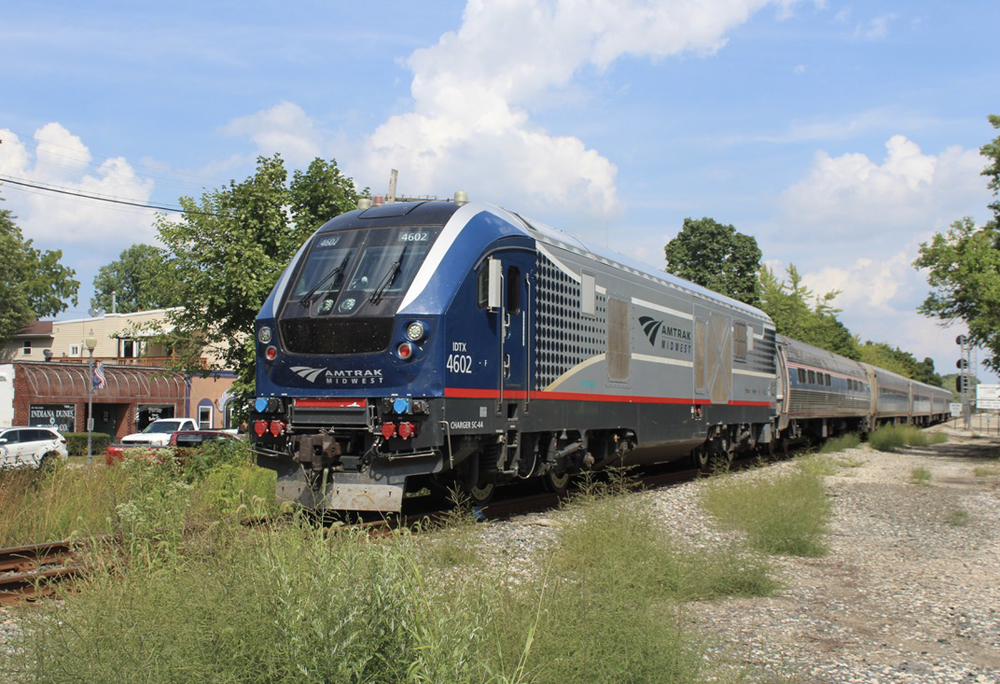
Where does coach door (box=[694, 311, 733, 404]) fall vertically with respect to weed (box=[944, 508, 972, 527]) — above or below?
above

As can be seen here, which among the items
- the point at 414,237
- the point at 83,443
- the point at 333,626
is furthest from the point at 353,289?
the point at 83,443

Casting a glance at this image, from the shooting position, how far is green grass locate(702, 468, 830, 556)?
9.88m

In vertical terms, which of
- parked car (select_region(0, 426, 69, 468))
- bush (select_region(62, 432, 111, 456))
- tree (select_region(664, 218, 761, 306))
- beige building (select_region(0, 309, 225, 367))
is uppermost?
tree (select_region(664, 218, 761, 306))

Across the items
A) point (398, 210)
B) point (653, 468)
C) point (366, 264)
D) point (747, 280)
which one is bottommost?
point (653, 468)

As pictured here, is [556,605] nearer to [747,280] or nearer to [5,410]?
[5,410]

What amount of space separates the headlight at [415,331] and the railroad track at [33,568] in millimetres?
3600

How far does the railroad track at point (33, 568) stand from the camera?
633cm

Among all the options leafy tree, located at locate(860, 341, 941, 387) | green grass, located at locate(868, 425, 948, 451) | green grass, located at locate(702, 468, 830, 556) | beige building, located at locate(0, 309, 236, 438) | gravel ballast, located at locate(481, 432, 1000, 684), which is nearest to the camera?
gravel ballast, located at locate(481, 432, 1000, 684)

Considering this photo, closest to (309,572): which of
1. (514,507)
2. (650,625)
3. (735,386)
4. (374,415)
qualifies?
(650,625)

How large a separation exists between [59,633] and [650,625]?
269 centimetres

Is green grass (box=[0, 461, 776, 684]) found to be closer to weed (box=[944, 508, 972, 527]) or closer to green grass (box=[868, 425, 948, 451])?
weed (box=[944, 508, 972, 527])

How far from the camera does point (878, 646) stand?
20.1 ft

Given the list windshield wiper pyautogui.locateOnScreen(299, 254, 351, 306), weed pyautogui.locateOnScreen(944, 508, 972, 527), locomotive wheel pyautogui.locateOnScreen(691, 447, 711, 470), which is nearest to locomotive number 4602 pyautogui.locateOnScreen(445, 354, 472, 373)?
windshield wiper pyautogui.locateOnScreen(299, 254, 351, 306)

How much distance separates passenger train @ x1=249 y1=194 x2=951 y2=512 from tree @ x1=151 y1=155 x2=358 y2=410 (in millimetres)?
6626
